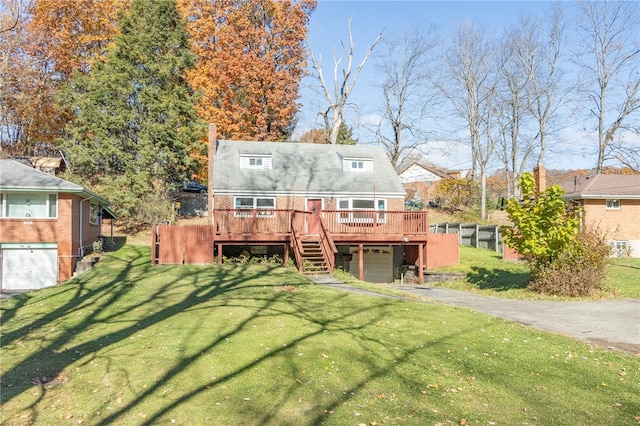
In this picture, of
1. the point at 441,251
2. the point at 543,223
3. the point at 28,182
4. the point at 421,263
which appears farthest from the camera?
the point at 441,251

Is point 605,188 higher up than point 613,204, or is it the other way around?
point 605,188

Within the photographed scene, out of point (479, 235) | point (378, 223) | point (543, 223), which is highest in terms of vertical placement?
point (543, 223)

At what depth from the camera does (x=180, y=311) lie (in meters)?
11.2

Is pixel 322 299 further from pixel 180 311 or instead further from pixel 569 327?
pixel 569 327

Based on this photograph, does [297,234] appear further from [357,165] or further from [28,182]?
[28,182]

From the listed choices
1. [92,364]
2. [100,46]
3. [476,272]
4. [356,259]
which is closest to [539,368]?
[92,364]

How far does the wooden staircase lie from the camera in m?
18.5

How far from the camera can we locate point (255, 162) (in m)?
26.9

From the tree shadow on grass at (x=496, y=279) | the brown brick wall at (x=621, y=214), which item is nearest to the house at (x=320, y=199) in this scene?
the tree shadow on grass at (x=496, y=279)

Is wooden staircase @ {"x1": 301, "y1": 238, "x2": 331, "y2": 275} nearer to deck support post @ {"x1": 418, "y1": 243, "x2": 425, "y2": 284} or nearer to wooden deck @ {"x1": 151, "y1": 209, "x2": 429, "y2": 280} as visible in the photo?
wooden deck @ {"x1": 151, "y1": 209, "x2": 429, "y2": 280}

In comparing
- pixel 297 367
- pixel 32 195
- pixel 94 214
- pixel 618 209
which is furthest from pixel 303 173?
pixel 297 367

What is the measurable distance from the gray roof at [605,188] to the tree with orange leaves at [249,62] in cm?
2131

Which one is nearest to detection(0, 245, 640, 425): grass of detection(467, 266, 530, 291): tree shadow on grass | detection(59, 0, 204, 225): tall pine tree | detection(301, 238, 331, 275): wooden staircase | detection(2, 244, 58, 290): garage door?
detection(301, 238, 331, 275): wooden staircase

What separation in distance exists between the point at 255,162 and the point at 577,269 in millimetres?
17060
